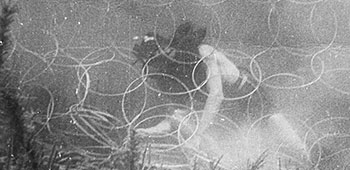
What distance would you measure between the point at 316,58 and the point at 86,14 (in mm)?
642

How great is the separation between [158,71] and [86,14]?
25cm

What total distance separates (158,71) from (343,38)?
20.1 inches

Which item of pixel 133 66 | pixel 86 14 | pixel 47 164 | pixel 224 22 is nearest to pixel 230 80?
pixel 224 22

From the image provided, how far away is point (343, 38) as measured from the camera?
4.04 ft

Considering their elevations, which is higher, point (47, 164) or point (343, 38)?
point (343, 38)

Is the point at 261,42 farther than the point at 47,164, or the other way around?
the point at 261,42

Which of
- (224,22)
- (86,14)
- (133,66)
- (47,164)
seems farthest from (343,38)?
(47,164)

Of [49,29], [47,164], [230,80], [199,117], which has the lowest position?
[47,164]

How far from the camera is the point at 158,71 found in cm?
123

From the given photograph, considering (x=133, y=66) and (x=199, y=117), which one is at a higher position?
(x=133, y=66)

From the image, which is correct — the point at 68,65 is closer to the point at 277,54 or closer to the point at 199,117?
the point at 199,117

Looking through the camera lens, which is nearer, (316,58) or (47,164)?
(47,164)

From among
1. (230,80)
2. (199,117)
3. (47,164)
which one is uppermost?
(230,80)

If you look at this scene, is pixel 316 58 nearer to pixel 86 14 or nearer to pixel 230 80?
pixel 230 80
